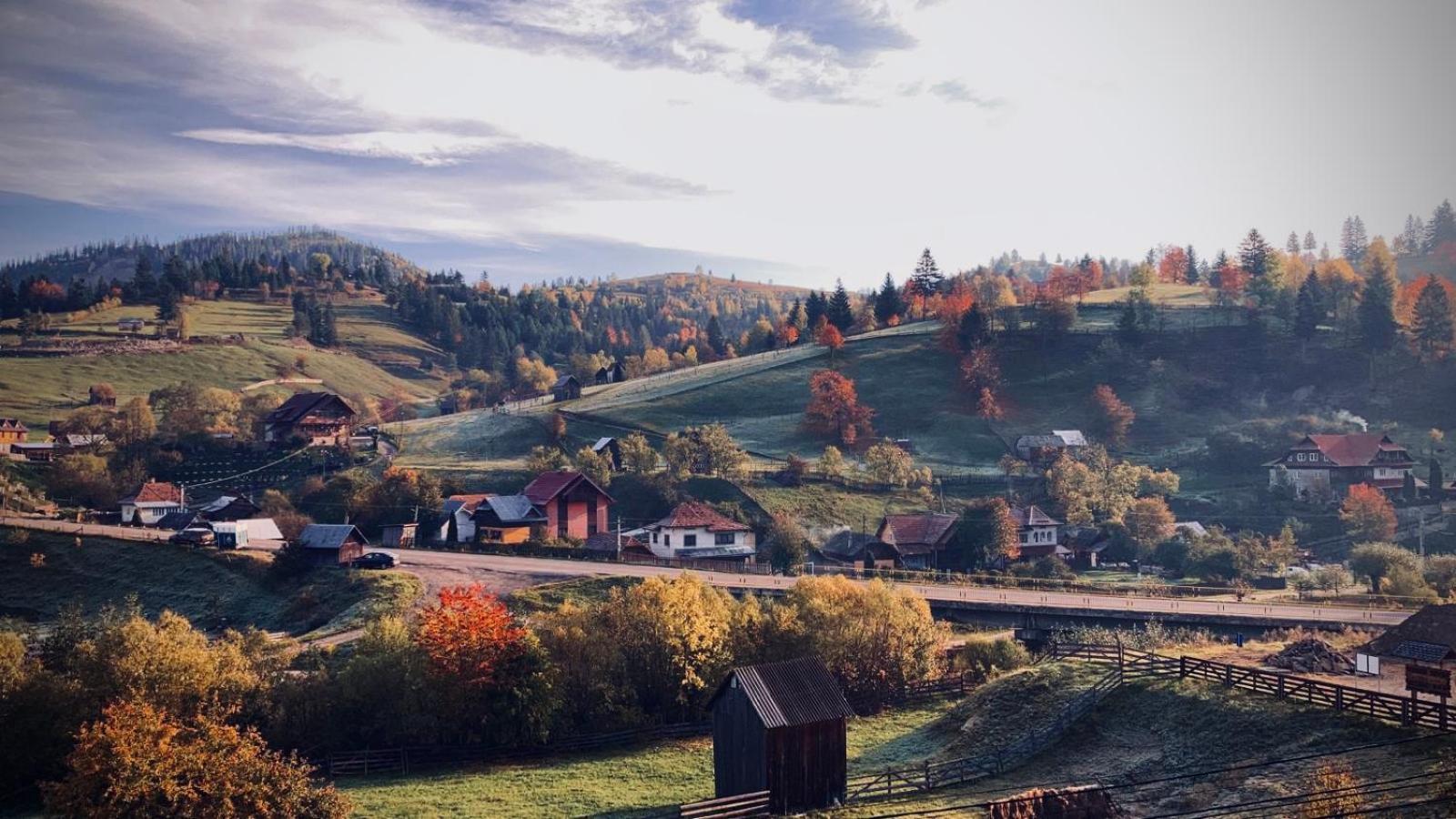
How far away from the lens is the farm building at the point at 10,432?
370 feet

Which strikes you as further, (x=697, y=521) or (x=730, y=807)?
(x=697, y=521)

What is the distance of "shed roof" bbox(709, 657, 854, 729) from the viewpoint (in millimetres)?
36188

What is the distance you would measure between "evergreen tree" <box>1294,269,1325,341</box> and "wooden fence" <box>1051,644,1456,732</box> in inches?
3803

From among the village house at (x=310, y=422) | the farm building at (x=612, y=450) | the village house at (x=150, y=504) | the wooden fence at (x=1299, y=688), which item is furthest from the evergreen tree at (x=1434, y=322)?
the village house at (x=150, y=504)

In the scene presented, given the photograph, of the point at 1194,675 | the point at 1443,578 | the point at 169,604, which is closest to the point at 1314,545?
the point at 1443,578

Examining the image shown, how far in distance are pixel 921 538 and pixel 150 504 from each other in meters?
68.1

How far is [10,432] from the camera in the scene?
374ft

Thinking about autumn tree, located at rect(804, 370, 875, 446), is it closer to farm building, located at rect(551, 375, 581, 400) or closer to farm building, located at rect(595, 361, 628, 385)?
farm building, located at rect(551, 375, 581, 400)

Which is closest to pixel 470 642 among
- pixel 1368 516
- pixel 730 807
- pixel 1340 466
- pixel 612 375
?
pixel 730 807

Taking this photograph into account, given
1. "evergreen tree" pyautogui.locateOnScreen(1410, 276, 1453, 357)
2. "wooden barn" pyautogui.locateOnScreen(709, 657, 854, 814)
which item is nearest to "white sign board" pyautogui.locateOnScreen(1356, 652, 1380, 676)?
"wooden barn" pyautogui.locateOnScreen(709, 657, 854, 814)

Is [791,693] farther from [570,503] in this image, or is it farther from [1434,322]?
[1434,322]

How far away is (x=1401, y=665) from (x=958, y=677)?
19.9 metres

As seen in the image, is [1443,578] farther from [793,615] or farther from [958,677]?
[793,615]

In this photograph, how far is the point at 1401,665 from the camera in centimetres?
4338
